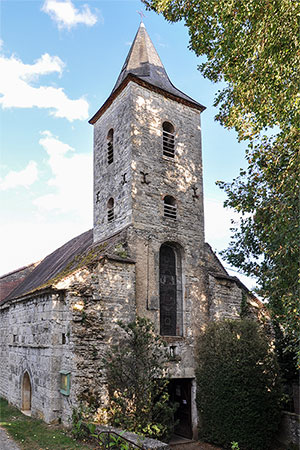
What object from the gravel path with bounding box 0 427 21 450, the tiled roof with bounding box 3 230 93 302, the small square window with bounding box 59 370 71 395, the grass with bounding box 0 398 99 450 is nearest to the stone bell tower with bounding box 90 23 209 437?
the tiled roof with bounding box 3 230 93 302

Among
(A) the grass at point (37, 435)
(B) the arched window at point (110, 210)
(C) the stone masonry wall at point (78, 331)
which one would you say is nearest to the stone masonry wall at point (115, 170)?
(B) the arched window at point (110, 210)

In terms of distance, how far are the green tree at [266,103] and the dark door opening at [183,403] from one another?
525 centimetres

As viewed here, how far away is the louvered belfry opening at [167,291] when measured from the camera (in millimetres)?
13312

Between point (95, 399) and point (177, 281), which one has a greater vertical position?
point (177, 281)

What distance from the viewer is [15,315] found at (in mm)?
16188

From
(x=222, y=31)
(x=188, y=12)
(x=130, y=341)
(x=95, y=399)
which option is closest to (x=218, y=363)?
(x=130, y=341)

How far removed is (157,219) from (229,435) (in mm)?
7274

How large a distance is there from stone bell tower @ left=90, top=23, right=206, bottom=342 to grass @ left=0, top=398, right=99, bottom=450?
415 centimetres

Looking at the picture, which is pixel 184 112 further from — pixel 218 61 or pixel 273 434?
pixel 273 434

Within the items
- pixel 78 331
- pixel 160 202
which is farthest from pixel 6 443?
pixel 160 202

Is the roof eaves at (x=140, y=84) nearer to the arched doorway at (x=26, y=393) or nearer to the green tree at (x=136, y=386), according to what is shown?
the green tree at (x=136, y=386)

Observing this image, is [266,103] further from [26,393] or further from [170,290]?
[26,393]

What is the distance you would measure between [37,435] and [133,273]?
5.34 metres

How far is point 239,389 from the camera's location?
452 inches
